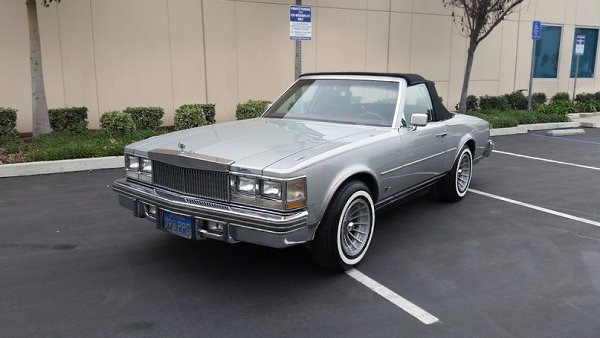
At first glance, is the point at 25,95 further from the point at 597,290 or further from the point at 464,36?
the point at 464,36

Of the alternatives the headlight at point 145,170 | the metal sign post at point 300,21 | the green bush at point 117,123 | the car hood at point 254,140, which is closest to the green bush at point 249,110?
the metal sign post at point 300,21

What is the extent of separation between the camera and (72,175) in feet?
26.0

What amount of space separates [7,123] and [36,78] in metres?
1.00

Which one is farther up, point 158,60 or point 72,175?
point 158,60

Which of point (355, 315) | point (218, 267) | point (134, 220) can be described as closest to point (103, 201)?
point (134, 220)

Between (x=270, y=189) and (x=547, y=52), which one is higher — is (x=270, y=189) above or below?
below

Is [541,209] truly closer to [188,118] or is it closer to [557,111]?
[188,118]

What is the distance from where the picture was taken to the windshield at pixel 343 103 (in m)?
5.30

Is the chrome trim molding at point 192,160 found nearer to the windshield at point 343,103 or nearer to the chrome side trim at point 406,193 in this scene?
the chrome side trim at point 406,193

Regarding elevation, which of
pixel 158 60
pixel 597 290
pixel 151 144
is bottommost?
pixel 597 290

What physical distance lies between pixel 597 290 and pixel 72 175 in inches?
281

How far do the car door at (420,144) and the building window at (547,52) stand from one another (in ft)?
49.6

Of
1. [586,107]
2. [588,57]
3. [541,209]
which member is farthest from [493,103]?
[541,209]

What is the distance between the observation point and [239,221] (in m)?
3.75
